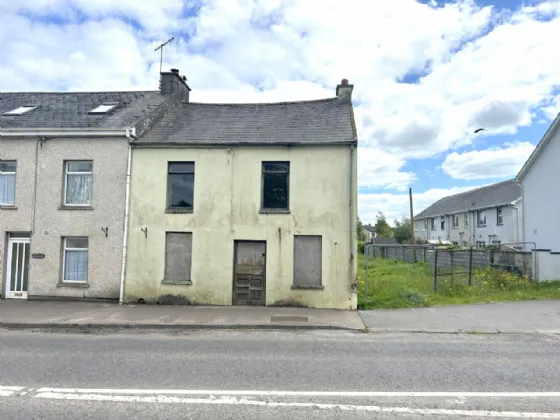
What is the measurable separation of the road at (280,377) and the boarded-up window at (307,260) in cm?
412

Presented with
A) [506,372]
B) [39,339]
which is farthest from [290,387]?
[39,339]

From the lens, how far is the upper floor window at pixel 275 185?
13312 mm

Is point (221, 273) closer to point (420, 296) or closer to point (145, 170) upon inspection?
point (145, 170)

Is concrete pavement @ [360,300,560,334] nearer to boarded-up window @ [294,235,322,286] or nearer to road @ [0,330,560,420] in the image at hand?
road @ [0,330,560,420]

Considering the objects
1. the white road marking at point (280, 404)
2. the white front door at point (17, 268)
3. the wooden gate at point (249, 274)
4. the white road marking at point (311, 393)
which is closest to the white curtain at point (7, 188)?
the white front door at point (17, 268)

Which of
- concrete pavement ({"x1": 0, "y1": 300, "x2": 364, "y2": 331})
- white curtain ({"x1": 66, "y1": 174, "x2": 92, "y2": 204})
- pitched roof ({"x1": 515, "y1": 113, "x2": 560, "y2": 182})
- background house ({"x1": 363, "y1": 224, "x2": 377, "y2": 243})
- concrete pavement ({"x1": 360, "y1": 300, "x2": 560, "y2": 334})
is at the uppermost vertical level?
pitched roof ({"x1": 515, "y1": 113, "x2": 560, "y2": 182})

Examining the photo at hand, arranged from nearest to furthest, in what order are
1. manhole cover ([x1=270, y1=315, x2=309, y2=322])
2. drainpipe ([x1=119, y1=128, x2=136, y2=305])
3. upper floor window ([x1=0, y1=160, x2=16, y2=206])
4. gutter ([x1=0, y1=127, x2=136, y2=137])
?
manhole cover ([x1=270, y1=315, x2=309, y2=322]) → drainpipe ([x1=119, y1=128, x2=136, y2=305]) → gutter ([x1=0, y1=127, x2=136, y2=137]) → upper floor window ([x1=0, y1=160, x2=16, y2=206])

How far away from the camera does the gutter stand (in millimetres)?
13586

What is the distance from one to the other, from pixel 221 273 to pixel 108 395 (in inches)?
317

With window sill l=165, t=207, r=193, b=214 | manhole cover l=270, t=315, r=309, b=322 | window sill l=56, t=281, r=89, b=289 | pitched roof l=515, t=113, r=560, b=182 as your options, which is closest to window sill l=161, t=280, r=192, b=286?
window sill l=165, t=207, r=193, b=214

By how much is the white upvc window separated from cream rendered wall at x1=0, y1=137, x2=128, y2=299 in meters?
0.23

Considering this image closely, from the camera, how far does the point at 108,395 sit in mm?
5012

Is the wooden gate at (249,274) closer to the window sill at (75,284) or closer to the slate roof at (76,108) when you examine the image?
the window sill at (75,284)

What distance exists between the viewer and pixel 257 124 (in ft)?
48.6
